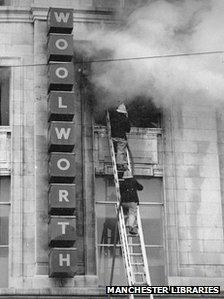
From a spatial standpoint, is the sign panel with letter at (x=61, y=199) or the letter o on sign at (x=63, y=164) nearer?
the sign panel with letter at (x=61, y=199)

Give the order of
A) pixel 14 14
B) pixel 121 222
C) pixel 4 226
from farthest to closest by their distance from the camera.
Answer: pixel 14 14
pixel 4 226
pixel 121 222

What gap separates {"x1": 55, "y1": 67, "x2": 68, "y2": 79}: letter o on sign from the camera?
98.5 feet

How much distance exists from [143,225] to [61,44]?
6333 millimetres

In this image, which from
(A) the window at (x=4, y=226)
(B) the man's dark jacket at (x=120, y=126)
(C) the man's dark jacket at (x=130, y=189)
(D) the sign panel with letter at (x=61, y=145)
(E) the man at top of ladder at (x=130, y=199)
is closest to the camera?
(D) the sign panel with letter at (x=61, y=145)

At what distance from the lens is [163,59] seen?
3130cm

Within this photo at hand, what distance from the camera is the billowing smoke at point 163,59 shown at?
3114cm

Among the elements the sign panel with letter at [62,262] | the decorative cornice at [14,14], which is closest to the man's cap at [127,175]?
the sign panel with letter at [62,262]

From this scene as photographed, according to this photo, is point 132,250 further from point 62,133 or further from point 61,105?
point 61,105

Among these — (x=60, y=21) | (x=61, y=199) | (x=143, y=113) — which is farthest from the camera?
(x=143, y=113)

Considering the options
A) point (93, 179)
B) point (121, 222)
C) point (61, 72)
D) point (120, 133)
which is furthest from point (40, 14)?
point (121, 222)

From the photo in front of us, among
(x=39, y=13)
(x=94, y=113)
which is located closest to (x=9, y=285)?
(x=94, y=113)

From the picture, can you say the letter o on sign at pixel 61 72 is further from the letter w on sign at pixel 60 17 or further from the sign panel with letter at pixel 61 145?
the letter w on sign at pixel 60 17

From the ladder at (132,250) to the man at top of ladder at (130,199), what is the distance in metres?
0.17

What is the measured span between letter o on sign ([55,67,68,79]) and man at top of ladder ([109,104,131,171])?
2059 mm
